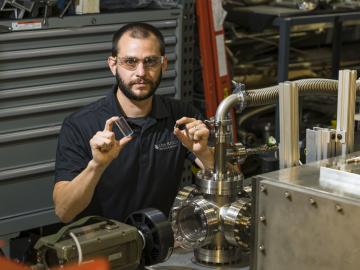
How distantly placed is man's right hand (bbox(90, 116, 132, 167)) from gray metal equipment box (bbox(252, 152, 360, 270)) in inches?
21.6

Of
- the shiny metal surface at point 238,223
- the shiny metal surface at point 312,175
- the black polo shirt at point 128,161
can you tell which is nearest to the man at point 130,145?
the black polo shirt at point 128,161

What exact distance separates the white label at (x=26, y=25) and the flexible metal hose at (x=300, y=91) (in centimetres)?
121

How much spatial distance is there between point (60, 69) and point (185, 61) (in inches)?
21.2

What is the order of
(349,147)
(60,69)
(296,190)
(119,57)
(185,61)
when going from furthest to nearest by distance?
(185,61)
(60,69)
(119,57)
(349,147)
(296,190)

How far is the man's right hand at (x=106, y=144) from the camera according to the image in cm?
179

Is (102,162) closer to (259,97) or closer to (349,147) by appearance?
(259,97)

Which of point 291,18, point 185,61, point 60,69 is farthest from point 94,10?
point 291,18

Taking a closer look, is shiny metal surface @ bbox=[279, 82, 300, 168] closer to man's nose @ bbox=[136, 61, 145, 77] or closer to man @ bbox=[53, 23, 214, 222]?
man @ bbox=[53, 23, 214, 222]

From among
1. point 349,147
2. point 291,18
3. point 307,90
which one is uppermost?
point 291,18

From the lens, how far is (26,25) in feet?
8.40

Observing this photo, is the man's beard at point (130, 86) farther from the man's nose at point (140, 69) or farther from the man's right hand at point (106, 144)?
the man's right hand at point (106, 144)

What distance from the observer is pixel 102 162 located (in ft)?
6.32

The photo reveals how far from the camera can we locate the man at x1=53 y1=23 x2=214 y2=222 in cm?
217

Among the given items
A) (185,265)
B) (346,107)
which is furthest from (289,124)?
(185,265)
